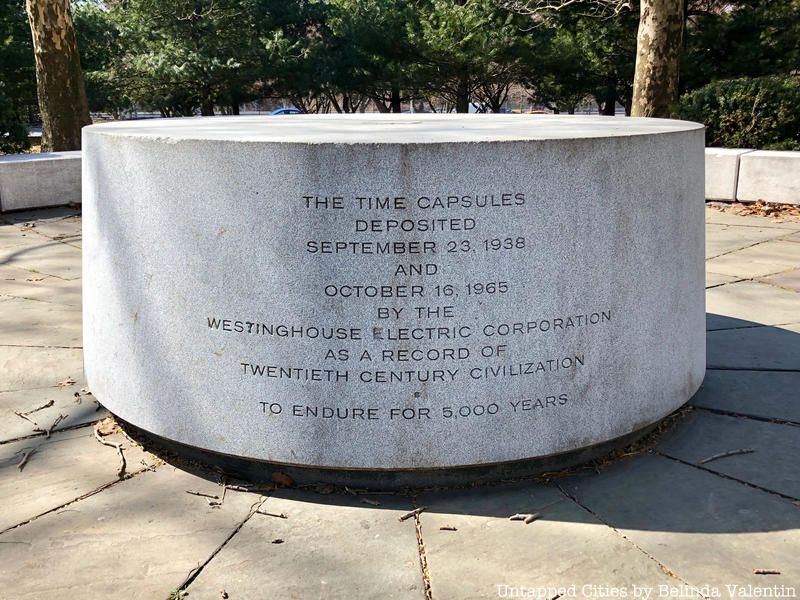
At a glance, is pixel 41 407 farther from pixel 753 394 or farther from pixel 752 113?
pixel 752 113

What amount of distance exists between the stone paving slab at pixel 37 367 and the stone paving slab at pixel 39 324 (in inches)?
4.9

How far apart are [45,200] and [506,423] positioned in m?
9.05

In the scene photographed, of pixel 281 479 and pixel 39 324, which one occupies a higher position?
pixel 39 324

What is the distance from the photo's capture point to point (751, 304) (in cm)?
608

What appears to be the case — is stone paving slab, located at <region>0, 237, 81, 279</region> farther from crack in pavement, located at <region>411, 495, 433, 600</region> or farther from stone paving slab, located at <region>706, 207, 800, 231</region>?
stone paving slab, located at <region>706, 207, 800, 231</region>

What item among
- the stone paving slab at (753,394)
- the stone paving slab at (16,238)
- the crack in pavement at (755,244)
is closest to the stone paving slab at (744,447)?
the stone paving slab at (753,394)

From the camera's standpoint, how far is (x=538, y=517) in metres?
3.16

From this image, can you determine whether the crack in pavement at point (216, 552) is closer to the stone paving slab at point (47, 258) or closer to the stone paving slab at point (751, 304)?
the stone paving slab at point (751, 304)

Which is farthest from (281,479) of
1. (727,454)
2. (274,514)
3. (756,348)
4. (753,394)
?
(756,348)

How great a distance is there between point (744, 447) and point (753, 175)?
7.62m

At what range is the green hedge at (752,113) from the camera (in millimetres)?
11766

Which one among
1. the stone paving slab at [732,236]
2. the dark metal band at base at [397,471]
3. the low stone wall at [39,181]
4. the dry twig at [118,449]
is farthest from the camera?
the low stone wall at [39,181]

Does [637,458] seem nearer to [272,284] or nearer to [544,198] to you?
[544,198]

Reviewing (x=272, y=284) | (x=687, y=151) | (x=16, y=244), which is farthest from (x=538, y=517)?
(x=16, y=244)
